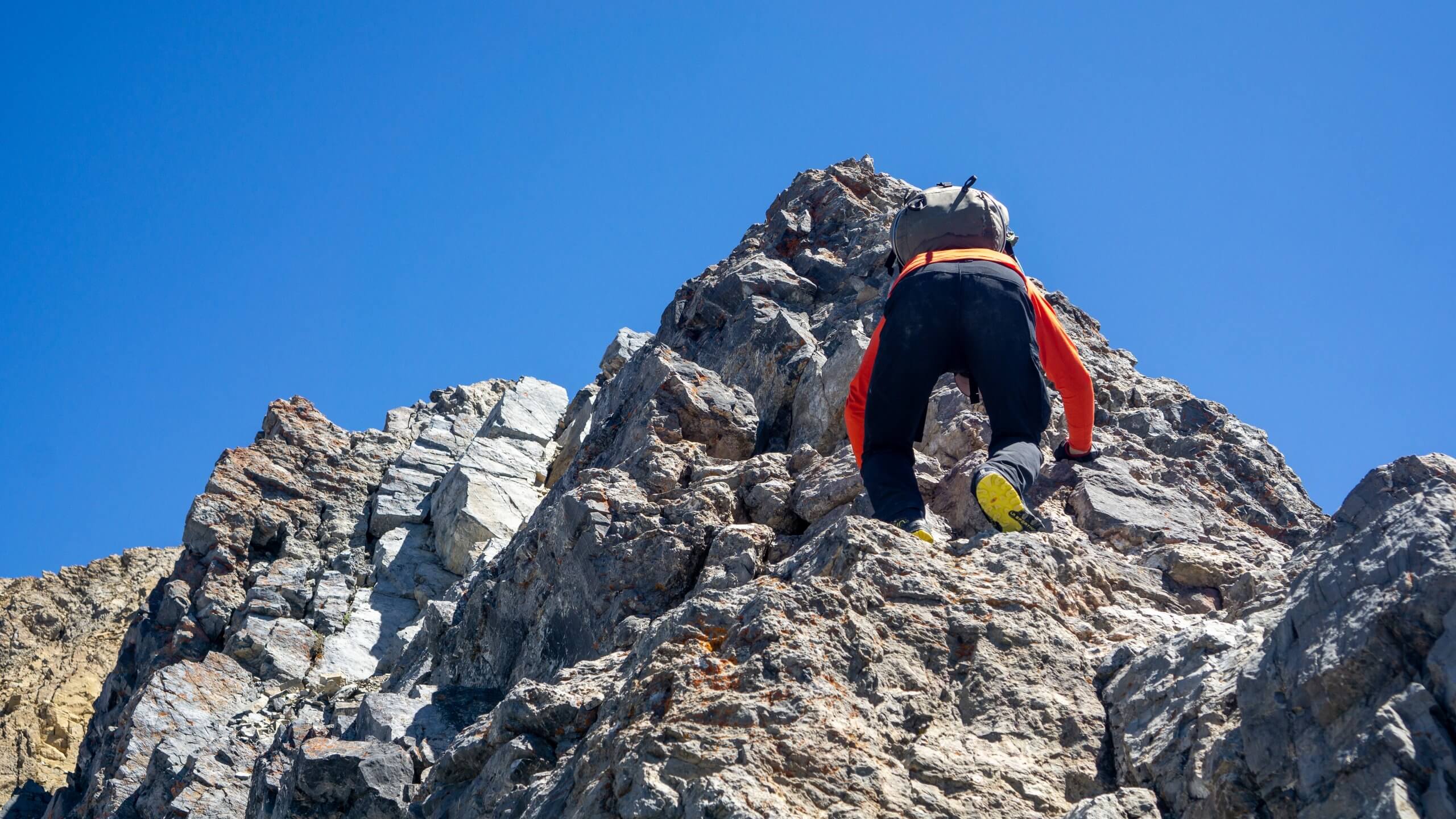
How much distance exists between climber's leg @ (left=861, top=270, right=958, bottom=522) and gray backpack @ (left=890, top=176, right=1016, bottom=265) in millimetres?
651

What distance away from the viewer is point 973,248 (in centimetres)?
802

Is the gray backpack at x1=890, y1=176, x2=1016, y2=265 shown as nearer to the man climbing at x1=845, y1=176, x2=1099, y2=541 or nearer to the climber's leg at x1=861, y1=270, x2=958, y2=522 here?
the man climbing at x1=845, y1=176, x2=1099, y2=541

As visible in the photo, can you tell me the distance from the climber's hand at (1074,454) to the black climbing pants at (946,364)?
836 mm

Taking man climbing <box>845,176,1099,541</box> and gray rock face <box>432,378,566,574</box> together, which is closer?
man climbing <box>845,176,1099,541</box>

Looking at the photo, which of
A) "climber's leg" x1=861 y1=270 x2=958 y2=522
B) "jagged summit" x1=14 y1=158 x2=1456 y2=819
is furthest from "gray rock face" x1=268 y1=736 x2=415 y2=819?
"climber's leg" x1=861 y1=270 x2=958 y2=522

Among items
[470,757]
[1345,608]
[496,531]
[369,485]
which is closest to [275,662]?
[496,531]

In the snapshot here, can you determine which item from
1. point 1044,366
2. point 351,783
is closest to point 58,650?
point 351,783

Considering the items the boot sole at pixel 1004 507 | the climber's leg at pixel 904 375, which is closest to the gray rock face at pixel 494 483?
the climber's leg at pixel 904 375

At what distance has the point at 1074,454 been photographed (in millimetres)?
8211

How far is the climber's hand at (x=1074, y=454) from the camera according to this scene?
8.21 metres

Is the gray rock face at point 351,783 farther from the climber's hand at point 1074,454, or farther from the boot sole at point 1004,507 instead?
the climber's hand at point 1074,454

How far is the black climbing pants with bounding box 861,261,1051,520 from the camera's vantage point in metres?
7.32

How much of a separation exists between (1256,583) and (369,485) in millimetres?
16420

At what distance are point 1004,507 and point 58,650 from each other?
2443 cm
